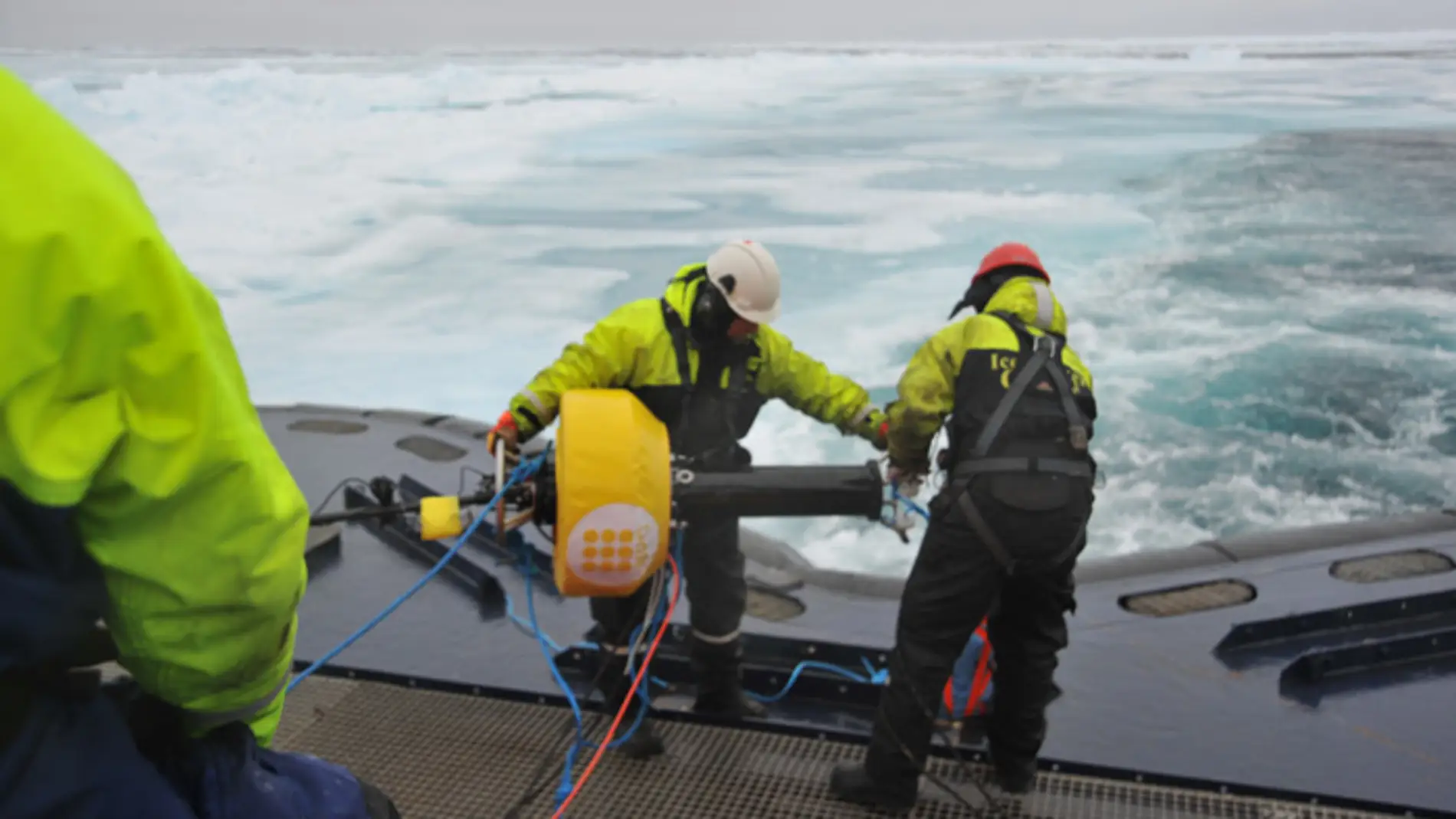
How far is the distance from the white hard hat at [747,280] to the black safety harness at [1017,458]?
1.80 ft

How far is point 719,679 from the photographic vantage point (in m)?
2.68

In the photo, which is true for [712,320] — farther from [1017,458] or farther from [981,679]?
[981,679]

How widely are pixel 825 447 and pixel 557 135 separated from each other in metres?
17.3

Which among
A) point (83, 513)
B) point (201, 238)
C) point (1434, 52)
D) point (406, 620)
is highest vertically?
point (1434, 52)

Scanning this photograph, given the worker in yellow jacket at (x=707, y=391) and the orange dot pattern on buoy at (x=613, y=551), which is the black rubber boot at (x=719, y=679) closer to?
the worker in yellow jacket at (x=707, y=391)

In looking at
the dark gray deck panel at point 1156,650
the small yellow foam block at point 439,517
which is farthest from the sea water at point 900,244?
the small yellow foam block at point 439,517

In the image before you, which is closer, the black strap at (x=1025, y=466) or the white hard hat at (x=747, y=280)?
the black strap at (x=1025, y=466)

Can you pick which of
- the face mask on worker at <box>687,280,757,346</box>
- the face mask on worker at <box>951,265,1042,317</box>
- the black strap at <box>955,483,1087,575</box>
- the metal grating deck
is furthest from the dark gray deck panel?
the face mask on worker at <box>951,265,1042,317</box>

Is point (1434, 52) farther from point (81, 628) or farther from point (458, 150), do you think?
point (81, 628)

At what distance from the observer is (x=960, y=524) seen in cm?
217

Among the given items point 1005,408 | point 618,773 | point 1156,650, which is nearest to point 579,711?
point 618,773

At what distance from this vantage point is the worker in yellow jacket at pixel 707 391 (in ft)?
7.91

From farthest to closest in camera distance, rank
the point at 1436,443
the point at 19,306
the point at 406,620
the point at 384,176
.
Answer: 1. the point at 384,176
2. the point at 1436,443
3. the point at 406,620
4. the point at 19,306

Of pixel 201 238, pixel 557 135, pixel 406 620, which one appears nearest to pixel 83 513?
pixel 406 620
